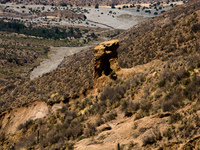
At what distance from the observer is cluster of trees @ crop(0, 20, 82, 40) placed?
11306 centimetres

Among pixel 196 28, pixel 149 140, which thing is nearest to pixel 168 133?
pixel 149 140

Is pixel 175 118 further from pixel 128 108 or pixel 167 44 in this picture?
pixel 167 44

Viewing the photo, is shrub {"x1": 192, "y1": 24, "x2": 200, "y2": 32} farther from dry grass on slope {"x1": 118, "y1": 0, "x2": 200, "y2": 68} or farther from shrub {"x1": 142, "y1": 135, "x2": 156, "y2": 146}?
shrub {"x1": 142, "y1": 135, "x2": 156, "y2": 146}

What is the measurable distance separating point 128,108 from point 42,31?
4525 inches

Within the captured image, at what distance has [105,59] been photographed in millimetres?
21328

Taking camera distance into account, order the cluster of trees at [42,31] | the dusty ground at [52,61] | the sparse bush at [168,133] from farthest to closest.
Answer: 1. the cluster of trees at [42,31]
2. the dusty ground at [52,61]
3. the sparse bush at [168,133]

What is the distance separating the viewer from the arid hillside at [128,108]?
27.8 ft

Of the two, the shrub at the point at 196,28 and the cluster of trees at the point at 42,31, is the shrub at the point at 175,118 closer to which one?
the shrub at the point at 196,28

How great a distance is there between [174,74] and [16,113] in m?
20.8

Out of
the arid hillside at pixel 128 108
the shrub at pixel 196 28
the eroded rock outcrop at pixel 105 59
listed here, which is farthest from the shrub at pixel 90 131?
the shrub at pixel 196 28

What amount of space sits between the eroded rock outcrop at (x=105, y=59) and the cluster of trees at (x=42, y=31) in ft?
313

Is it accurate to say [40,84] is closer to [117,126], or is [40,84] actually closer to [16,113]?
[16,113]

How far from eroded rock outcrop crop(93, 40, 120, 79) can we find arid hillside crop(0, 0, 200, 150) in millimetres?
96

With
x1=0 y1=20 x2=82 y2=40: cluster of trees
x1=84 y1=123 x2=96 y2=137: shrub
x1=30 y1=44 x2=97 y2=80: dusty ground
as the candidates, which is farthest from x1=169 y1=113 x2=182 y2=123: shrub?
x1=0 y1=20 x2=82 y2=40: cluster of trees
